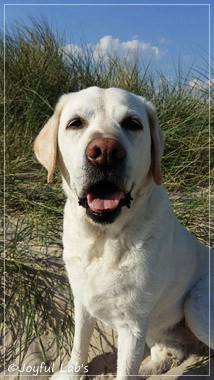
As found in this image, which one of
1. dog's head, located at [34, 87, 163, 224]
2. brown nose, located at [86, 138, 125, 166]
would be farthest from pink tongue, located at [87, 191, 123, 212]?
brown nose, located at [86, 138, 125, 166]

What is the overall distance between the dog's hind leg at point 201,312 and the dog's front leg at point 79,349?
1.86ft

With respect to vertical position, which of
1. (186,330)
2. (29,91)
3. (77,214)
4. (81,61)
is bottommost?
(186,330)

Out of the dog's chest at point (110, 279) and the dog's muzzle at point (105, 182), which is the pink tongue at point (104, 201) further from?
the dog's chest at point (110, 279)

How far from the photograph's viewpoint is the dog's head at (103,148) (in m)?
1.84

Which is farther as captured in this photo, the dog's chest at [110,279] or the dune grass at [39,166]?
the dune grass at [39,166]

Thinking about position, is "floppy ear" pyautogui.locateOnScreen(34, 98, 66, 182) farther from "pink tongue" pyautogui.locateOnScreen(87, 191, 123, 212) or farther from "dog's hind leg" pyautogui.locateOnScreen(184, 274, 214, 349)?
"dog's hind leg" pyautogui.locateOnScreen(184, 274, 214, 349)

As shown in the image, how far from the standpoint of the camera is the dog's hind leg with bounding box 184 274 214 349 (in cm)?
232

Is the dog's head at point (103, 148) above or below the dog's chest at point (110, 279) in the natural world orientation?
above

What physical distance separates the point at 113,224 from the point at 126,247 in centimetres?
13

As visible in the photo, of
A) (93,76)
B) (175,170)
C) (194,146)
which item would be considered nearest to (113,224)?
(175,170)

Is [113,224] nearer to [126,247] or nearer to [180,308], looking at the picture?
[126,247]

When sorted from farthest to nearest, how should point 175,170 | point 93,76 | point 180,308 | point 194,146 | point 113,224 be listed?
point 93,76, point 194,146, point 175,170, point 180,308, point 113,224

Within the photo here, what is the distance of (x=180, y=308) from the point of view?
2416mm

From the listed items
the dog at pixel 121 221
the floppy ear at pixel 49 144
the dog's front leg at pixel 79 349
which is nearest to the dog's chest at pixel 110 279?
the dog at pixel 121 221
